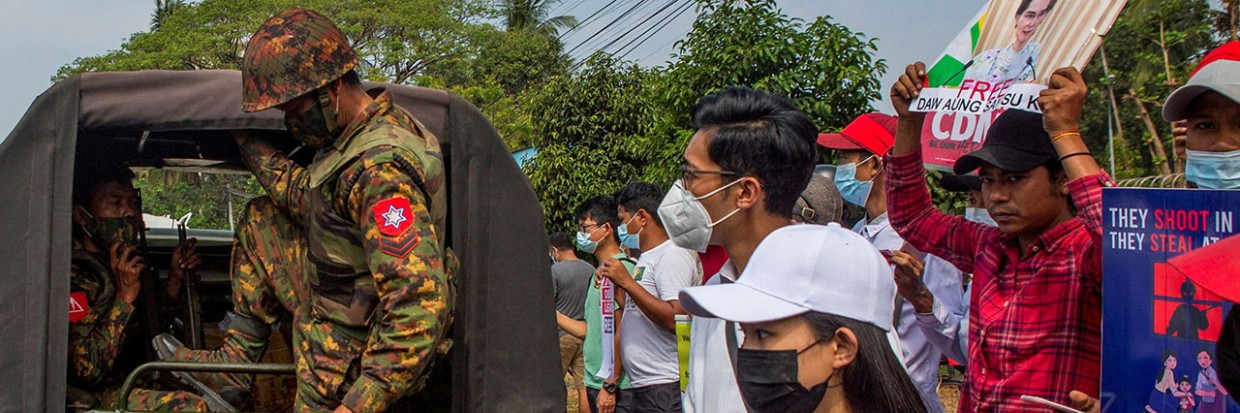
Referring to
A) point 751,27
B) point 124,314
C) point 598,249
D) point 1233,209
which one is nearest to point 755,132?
point 1233,209

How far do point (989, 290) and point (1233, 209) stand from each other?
922 millimetres

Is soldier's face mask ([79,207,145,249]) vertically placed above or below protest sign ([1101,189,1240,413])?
above

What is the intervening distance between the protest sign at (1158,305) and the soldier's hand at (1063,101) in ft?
1.06

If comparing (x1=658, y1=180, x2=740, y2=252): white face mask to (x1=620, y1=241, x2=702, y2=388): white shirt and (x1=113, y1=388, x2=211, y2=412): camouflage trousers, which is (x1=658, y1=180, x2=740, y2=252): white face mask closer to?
(x1=113, y1=388, x2=211, y2=412): camouflage trousers

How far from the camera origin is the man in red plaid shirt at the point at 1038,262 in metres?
2.83

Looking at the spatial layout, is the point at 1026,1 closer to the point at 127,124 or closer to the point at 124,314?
the point at 127,124

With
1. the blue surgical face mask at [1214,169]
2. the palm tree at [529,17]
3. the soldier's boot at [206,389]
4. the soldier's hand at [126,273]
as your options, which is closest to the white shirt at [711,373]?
the blue surgical face mask at [1214,169]

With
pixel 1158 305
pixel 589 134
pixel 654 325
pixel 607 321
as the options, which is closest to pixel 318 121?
pixel 1158 305

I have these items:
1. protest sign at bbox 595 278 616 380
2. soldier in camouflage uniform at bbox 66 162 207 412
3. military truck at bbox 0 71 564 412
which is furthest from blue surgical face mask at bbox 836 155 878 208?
soldier in camouflage uniform at bbox 66 162 207 412

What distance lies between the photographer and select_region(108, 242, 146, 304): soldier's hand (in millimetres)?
4125

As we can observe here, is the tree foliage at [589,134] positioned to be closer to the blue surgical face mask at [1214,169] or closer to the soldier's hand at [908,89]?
the soldier's hand at [908,89]

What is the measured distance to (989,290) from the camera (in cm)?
322

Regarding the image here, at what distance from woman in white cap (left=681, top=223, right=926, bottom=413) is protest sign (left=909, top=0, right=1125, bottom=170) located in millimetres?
1406

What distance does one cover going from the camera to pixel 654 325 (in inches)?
220
